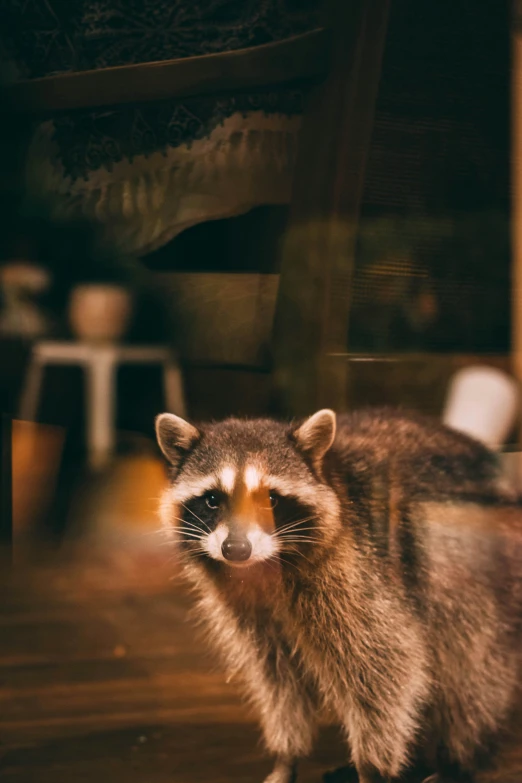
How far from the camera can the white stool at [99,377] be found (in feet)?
5.26

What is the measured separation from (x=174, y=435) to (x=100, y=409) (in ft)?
0.74

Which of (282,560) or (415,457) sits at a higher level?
(415,457)

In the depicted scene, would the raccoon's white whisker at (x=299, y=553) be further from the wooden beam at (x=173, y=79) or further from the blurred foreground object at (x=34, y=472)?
the wooden beam at (x=173, y=79)

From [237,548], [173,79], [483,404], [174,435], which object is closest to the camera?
[237,548]

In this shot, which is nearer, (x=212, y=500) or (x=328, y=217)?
(x=212, y=500)

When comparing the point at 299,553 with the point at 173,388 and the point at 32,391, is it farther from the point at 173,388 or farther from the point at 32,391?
the point at 32,391

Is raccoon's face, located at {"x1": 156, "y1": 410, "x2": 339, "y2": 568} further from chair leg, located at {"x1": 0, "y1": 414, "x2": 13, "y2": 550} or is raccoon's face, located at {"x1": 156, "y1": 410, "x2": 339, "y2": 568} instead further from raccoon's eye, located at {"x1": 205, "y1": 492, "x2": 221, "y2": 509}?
chair leg, located at {"x1": 0, "y1": 414, "x2": 13, "y2": 550}

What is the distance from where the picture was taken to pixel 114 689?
64.6 inches

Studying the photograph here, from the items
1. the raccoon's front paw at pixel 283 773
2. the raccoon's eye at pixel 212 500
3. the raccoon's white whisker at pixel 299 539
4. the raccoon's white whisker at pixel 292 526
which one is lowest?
the raccoon's front paw at pixel 283 773

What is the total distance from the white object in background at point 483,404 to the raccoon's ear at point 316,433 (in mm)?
334

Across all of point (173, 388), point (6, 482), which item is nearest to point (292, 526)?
point (173, 388)

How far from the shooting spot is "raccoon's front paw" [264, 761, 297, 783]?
1.52 metres

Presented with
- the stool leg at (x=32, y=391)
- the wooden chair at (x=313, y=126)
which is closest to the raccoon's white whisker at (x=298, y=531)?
the wooden chair at (x=313, y=126)

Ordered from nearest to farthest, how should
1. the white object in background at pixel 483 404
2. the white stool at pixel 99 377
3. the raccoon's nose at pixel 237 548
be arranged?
the raccoon's nose at pixel 237 548 → the white stool at pixel 99 377 → the white object in background at pixel 483 404
